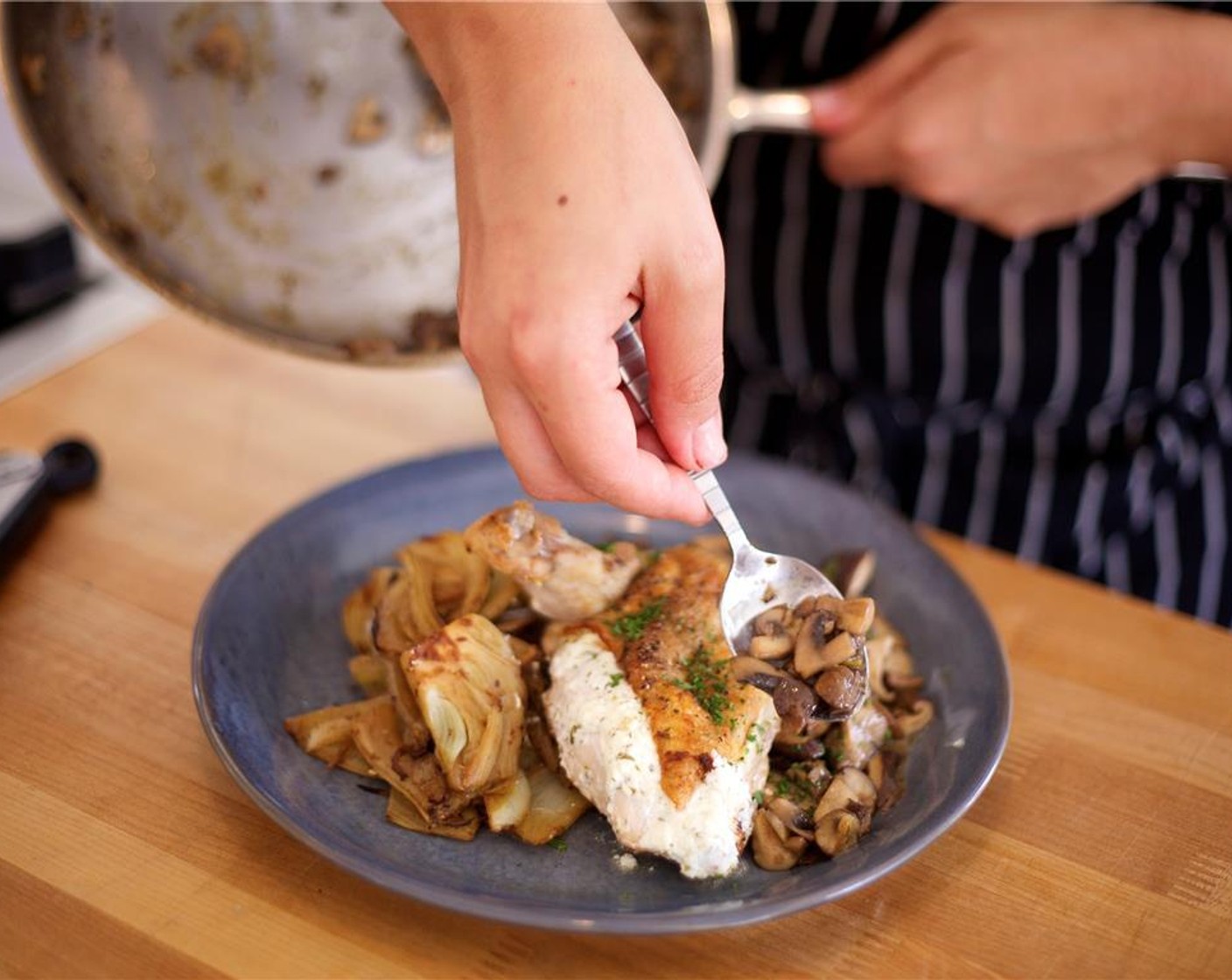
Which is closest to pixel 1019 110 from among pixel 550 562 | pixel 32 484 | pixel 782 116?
pixel 782 116

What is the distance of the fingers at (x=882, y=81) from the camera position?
1.57 meters

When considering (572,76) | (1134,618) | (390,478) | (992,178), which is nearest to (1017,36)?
(992,178)

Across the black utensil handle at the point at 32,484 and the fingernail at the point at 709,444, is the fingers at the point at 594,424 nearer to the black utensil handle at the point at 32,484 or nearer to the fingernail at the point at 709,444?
the fingernail at the point at 709,444

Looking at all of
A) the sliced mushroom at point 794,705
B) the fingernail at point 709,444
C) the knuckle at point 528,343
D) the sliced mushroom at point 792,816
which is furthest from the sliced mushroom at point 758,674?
the knuckle at point 528,343

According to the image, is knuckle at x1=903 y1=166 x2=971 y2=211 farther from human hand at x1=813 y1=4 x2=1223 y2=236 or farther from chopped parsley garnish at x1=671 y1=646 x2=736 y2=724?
chopped parsley garnish at x1=671 y1=646 x2=736 y2=724

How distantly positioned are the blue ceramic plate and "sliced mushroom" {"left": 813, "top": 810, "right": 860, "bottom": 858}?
2 centimetres

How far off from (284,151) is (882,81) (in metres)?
0.78

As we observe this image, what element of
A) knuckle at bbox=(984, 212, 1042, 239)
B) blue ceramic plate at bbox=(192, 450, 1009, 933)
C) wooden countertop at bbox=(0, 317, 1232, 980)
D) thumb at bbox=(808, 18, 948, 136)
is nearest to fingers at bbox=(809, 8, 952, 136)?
thumb at bbox=(808, 18, 948, 136)

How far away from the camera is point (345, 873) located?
3.45ft

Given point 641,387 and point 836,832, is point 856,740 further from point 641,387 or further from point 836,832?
point 641,387

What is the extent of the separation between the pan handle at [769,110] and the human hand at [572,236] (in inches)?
17.8

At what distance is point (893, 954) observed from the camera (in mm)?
1017

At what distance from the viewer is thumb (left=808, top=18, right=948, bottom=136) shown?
1566 mm

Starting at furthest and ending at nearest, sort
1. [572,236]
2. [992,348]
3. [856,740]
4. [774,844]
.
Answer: [992,348] → [856,740] → [774,844] → [572,236]
